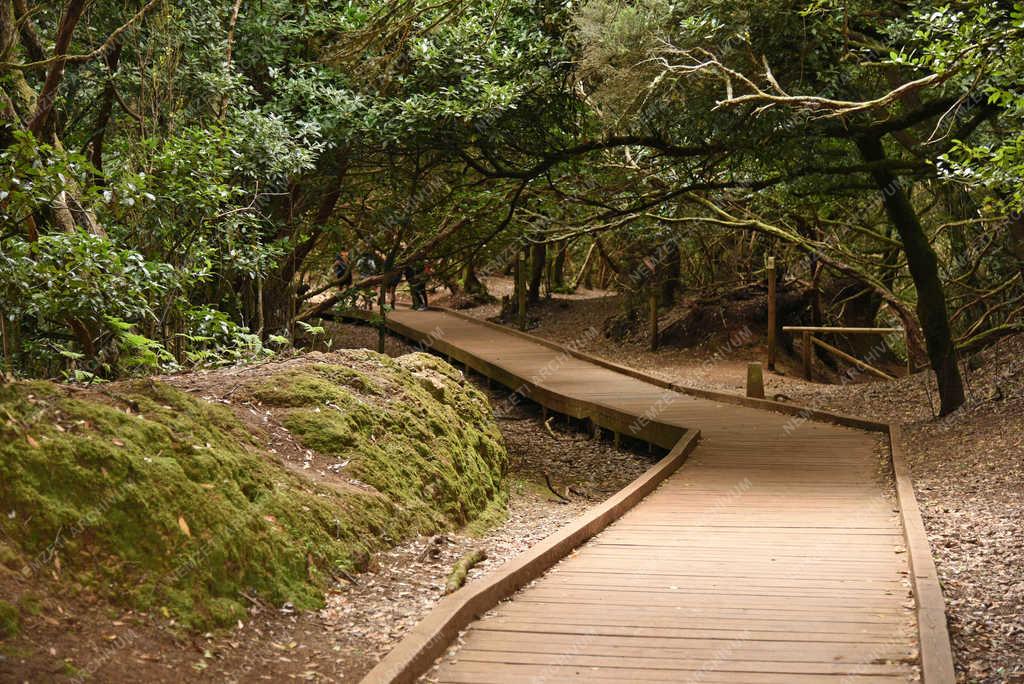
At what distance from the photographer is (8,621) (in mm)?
3221

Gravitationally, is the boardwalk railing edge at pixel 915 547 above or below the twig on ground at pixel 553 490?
above

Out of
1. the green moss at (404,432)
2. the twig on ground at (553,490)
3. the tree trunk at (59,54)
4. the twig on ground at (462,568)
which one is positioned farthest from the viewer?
the twig on ground at (553,490)

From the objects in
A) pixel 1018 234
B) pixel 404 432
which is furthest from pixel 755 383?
pixel 404 432

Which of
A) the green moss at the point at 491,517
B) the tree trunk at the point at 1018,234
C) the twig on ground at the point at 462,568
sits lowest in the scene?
the green moss at the point at 491,517

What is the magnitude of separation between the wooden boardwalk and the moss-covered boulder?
1.03 meters

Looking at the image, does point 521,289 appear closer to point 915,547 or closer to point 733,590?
point 915,547

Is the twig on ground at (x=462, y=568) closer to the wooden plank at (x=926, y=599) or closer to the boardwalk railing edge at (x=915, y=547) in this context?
the boardwalk railing edge at (x=915, y=547)

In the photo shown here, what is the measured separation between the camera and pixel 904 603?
493 centimetres

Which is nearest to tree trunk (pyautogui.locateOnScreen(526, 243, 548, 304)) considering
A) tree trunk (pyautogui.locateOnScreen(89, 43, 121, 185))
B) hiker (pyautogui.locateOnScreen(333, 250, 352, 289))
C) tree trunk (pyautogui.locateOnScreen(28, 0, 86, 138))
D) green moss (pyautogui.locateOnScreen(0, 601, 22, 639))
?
hiker (pyautogui.locateOnScreen(333, 250, 352, 289))

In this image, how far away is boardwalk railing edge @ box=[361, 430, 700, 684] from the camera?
3.75 meters

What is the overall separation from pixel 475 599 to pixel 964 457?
5913 mm

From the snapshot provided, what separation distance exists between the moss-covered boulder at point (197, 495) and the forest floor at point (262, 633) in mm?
Answer: 105

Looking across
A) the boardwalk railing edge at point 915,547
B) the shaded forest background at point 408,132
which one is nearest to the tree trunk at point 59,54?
the shaded forest background at point 408,132

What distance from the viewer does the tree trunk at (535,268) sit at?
950 inches
